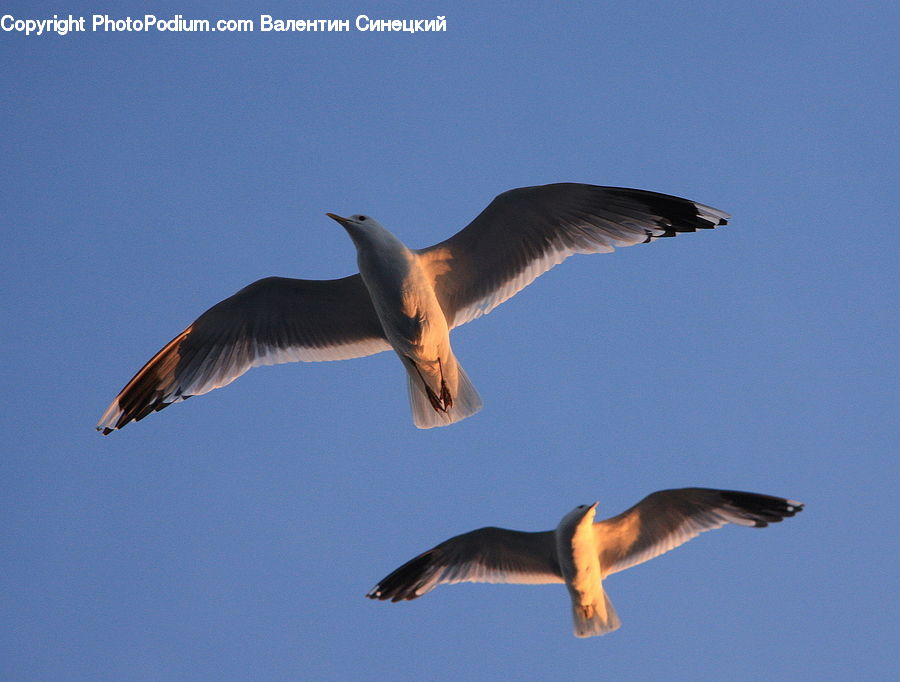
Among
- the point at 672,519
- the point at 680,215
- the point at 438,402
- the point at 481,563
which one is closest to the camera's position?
the point at 680,215

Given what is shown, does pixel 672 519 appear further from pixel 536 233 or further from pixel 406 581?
pixel 536 233

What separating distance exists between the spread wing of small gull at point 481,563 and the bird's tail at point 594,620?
0.30 m

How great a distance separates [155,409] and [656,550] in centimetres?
358

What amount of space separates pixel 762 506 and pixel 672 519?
0.63 m

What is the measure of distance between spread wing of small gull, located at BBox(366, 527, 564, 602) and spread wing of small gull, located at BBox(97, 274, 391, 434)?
1631mm

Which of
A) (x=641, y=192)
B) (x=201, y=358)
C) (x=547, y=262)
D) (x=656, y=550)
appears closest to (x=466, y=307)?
(x=547, y=262)

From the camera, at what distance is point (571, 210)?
6.41 meters

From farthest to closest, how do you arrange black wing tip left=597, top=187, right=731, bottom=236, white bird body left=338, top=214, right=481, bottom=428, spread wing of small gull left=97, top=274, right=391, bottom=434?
spread wing of small gull left=97, top=274, right=391, bottom=434
black wing tip left=597, top=187, right=731, bottom=236
white bird body left=338, top=214, right=481, bottom=428

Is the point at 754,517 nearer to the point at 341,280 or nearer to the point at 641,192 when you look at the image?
the point at 641,192

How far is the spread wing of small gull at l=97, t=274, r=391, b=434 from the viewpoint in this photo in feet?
21.9

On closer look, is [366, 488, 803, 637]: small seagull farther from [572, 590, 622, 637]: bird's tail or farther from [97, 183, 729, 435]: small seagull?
[97, 183, 729, 435]: small seagull

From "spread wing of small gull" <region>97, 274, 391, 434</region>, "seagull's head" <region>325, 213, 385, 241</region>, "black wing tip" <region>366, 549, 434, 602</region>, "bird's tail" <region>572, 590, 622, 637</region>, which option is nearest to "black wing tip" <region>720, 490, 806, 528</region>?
"bird's tail" <region>572, 590, 622, 637</region>

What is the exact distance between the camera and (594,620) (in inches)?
284

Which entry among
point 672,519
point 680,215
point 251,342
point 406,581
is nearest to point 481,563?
point 406,581
